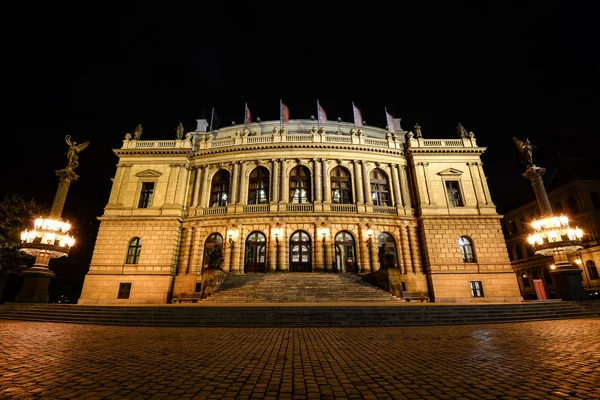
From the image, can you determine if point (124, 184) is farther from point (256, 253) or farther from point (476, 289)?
point (476, 289)

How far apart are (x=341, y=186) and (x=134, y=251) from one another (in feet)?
65.4

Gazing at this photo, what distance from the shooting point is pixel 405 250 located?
2373 centimetres

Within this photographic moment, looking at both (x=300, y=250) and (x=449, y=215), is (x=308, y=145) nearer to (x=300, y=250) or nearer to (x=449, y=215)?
(x=300, y=250)

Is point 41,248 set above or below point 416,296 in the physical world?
above

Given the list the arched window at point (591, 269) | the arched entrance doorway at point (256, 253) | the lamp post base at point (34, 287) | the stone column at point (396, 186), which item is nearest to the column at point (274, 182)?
the arched entrance doorway at point (256, 253)

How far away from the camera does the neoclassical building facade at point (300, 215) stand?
22406mm

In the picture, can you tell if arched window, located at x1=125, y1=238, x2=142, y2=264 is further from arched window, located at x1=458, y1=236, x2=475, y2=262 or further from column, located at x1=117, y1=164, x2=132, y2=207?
arched window, located at x1=458, y1=236, x2=475, y2=262

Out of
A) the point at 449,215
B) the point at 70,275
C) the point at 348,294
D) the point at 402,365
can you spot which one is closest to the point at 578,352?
the point at 402,365

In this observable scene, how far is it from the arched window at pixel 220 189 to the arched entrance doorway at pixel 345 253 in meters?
11.6

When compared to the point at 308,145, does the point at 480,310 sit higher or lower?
lower

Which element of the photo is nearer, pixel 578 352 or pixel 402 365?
pixel 402 365

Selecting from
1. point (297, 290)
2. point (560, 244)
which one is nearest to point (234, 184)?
point (297, 290)

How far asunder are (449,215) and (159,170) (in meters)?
27.9

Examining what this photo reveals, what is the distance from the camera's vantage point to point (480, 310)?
1186cm
